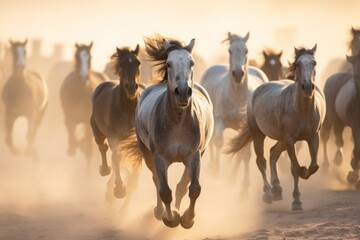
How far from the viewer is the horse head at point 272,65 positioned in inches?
727

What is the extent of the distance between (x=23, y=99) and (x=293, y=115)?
9510mm

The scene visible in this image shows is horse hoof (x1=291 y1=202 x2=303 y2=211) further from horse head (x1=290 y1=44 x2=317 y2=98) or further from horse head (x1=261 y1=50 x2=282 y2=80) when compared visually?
horse head (x1=261 y1=50 x2=282 y2=80)

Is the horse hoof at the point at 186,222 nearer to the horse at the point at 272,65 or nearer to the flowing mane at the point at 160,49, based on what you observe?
→ the flowing mane at the point at 160,49

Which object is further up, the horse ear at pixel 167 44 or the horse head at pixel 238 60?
the horse head at pixel 238 60

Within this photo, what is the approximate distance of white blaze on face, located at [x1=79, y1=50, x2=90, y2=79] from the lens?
19.2 metres

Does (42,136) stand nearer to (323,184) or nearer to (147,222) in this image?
(323,184)

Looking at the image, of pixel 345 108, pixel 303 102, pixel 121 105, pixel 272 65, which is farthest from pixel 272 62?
pixel 303 102

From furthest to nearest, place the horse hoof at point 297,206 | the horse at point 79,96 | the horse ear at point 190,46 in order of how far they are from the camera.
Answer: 1. the horse at point 79,96
2. the horse hoof at point 297,206
3. the horse ear at point 190,46

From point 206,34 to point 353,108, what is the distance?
90817 mm

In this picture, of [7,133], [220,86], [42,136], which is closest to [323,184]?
[220,86]

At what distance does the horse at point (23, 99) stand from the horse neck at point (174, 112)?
1057cm

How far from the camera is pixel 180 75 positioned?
9.04 m

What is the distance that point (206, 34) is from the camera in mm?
105000

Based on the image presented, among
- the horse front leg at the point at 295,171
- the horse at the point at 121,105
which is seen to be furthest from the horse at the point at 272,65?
the horse front leg at the point at 295,171
